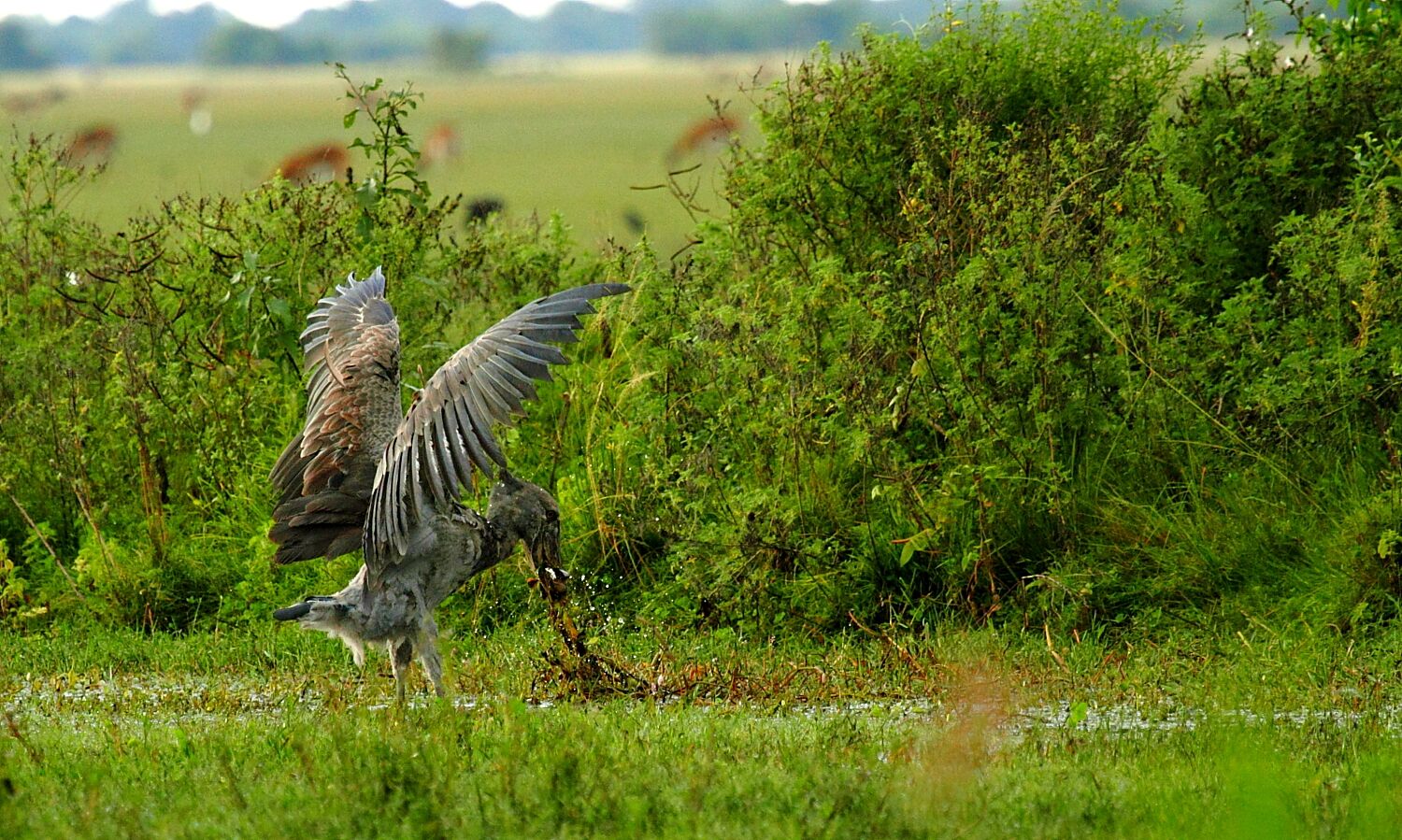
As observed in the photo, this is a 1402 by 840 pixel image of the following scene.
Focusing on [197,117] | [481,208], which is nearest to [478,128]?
[197,117]

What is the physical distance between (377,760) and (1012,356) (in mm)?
4420

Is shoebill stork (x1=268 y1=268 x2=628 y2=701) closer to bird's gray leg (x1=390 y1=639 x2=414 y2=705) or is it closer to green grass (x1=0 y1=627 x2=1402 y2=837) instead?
bird's gray leg (x1=390 y1=639 x2=414 y2=705)

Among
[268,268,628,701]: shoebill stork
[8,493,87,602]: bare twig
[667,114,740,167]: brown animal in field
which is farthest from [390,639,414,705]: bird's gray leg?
[667,114,740,167]: brown animal in field

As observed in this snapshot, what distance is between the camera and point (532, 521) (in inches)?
295

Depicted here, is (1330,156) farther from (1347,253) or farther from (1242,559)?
(1242,559)

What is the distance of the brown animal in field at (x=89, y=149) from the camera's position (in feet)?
36.6

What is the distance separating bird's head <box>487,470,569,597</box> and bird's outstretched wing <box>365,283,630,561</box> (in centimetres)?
58

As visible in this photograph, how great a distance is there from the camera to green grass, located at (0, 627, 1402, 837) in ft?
16.0

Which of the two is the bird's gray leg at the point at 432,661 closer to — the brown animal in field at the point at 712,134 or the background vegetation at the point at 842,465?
the background vegetation at the point at 842,465

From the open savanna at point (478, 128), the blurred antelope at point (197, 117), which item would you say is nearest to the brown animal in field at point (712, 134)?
the open savanna at point (478, 128)

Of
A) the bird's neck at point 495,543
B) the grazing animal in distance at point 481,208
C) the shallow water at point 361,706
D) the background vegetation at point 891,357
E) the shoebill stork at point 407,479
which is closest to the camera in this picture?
the shallow water at point 361,706

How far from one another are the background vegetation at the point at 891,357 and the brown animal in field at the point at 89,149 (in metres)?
0.19

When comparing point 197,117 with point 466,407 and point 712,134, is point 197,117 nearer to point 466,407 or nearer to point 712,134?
point 712,134

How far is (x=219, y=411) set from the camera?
33.8 ft
